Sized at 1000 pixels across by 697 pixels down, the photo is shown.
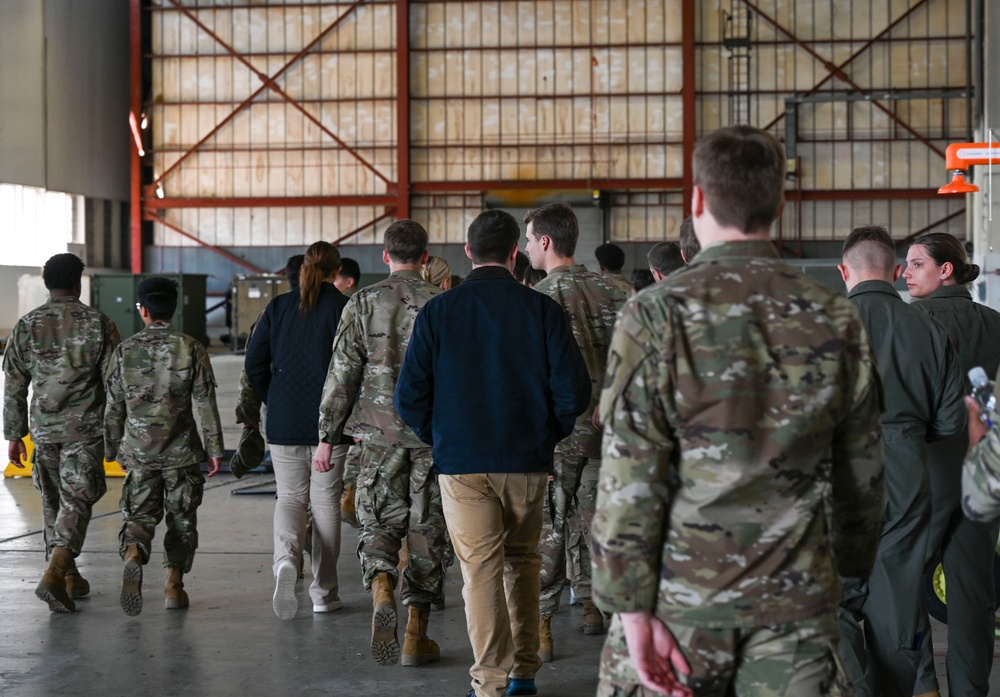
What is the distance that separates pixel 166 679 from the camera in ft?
16.6

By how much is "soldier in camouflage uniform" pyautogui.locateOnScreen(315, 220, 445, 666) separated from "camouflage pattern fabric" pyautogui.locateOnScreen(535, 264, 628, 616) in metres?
0.55

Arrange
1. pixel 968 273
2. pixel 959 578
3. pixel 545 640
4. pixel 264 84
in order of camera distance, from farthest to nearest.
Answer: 1. pixel 264 84
2. pixel 545 640
3. pixel 968 273
4. pixel 959 578

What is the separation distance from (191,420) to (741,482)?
438cm

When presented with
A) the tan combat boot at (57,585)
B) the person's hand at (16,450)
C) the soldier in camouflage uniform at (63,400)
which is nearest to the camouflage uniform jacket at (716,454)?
the tan combat boot at (57,585)

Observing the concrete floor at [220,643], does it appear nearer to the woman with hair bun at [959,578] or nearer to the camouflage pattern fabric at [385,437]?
the camouflage pattern fabric at [385,437]

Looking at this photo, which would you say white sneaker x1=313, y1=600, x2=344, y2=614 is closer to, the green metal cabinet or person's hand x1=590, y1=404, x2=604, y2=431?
person's hand x1=590, y1=404, x2=604, y2=431

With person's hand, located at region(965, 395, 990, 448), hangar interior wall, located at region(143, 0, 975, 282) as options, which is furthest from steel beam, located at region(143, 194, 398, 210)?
person's hand, located at region(965, 395, 990, 448)

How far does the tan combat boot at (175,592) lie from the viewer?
627cm

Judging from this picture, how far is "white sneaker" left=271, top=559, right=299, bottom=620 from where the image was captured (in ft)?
18.9

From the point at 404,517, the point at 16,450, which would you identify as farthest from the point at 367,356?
the point at 16,450

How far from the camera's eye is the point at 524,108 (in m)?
26.9

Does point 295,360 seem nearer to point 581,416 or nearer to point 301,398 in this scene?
point 301,398

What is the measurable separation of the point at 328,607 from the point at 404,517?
1186 millimetres

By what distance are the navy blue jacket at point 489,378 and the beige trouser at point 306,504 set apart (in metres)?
1.76
